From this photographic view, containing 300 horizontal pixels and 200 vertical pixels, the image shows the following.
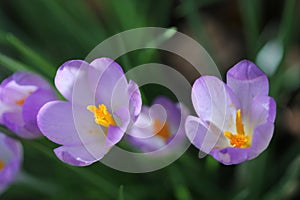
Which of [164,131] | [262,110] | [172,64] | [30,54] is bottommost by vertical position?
[172,64]

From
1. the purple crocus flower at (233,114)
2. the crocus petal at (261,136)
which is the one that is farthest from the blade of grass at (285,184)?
the crocus petal at (261,136)

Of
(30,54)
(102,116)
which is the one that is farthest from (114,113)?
(30,54)

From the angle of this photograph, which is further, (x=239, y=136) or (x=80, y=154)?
(x=239, y=136)

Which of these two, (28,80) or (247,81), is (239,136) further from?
(28,80)

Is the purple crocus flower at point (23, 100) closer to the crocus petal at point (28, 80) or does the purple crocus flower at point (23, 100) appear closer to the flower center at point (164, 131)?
the crocus petal at point (28, 80)

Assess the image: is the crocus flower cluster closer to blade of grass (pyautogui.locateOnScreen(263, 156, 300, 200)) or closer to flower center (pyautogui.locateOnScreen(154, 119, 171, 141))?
flower center (pyautogui.locateOnScreen(154, 119, 171, 141))

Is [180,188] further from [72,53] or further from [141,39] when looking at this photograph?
[72,53]
